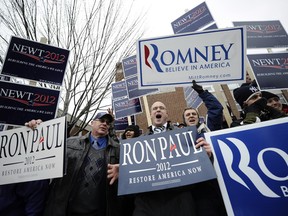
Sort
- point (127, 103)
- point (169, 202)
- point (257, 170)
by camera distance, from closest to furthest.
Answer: point (257, 170), point (169, 202), point (127, 103)

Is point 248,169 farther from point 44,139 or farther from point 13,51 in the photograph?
point 13,51

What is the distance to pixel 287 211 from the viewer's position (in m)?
1.17

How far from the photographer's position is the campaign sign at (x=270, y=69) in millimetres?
3998

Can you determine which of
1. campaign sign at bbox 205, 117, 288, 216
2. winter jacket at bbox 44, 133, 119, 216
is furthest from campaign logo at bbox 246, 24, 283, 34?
winter jacket at bbox 44, 133, 119, 216

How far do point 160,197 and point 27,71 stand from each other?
228 centimetres

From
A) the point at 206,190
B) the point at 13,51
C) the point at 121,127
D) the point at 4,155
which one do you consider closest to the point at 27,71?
the point at 13,51

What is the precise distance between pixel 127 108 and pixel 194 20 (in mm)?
2914

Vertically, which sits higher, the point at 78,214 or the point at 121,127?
the point at 121,127

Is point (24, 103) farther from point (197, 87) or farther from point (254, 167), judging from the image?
point (254, 167)

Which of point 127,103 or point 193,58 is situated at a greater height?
point 127,103

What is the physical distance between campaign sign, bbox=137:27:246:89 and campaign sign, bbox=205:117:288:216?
1.07 m

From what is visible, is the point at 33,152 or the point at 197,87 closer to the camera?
the point at 33,152

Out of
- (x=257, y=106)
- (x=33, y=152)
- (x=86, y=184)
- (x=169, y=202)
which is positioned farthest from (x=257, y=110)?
(x=33, y=152)

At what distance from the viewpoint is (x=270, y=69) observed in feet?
13.5
